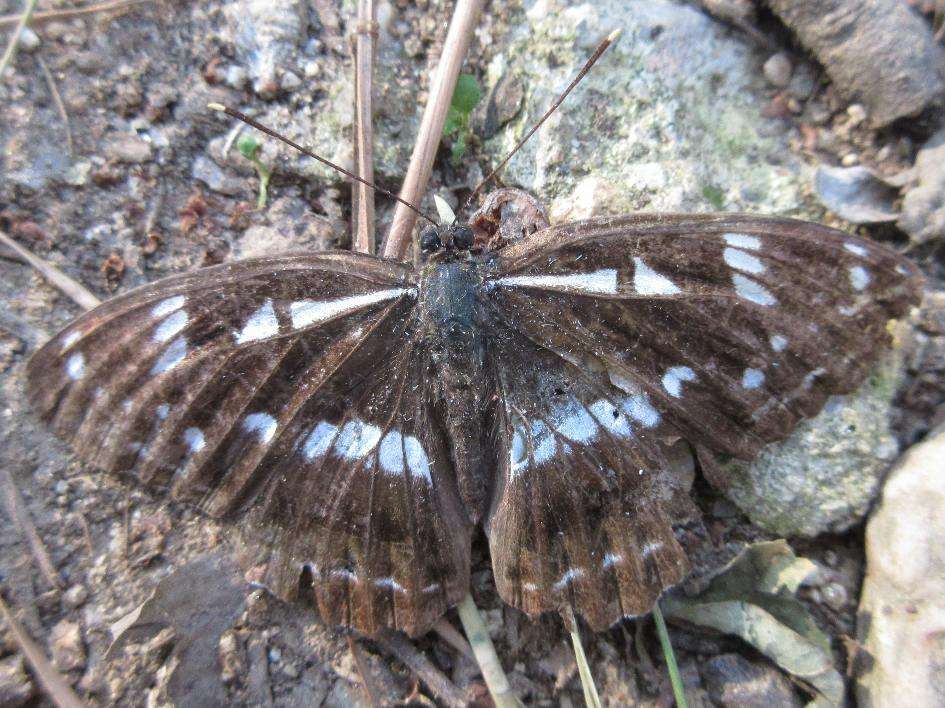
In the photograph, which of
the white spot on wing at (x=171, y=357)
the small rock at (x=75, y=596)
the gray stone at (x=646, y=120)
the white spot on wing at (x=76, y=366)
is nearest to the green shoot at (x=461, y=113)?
the gray stone at (x=646, y=120)

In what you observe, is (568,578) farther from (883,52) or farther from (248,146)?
(883,52)

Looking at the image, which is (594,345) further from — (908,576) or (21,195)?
(21,195)

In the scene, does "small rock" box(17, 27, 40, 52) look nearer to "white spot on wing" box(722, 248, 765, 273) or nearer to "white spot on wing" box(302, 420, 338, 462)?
"white spot on wing" box(302, 420, 338, 462)

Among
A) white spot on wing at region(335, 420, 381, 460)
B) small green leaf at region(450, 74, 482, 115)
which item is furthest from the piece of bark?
white spot on wing at region(335, 420, 381, 460)

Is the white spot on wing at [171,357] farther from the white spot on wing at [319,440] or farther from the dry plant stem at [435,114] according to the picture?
the dry plant stem at [435,114]

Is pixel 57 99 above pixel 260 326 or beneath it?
above

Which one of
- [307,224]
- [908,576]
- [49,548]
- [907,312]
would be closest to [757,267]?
Result: [907,312]

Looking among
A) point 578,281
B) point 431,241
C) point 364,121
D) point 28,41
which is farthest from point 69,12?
point 578,281
